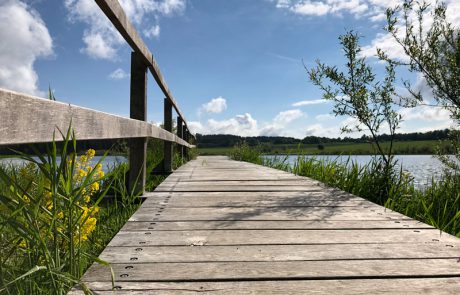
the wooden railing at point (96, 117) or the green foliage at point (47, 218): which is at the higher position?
the wooden railing at point (96, 117)

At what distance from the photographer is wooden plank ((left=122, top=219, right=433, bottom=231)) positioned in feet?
6.57

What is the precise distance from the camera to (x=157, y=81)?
3.84 meters

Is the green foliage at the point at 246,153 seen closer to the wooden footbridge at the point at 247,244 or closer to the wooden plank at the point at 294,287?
the wooden footbridge at the point at 247,244

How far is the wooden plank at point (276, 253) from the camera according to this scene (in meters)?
1.52

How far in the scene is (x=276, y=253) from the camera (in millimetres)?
1582

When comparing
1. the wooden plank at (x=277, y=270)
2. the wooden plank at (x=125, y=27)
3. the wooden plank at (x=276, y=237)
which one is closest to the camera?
the wooden plank at (x=277, y=270)

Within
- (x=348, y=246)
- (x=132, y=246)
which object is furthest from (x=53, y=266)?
(x=348, y=246)

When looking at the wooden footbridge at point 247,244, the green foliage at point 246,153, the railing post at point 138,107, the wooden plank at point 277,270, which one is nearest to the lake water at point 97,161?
the railing post at point 138,107

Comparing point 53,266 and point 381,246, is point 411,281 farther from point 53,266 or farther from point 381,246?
point 53,266

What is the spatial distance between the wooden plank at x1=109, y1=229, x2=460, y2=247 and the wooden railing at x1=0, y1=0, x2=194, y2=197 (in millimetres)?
499

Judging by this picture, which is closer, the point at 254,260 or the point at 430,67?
the point at 254,260

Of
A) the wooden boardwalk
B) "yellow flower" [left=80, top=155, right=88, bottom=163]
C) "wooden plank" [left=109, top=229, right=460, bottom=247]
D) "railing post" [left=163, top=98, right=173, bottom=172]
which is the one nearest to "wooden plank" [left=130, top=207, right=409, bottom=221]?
the wooden boardwalk

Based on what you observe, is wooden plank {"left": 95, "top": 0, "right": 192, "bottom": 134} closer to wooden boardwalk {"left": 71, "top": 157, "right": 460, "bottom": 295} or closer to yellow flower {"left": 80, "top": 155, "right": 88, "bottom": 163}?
yellow flower {"left": 80, "top": 155, "right": 88, "bottom": 163}

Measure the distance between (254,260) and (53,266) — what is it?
0.71 meters
